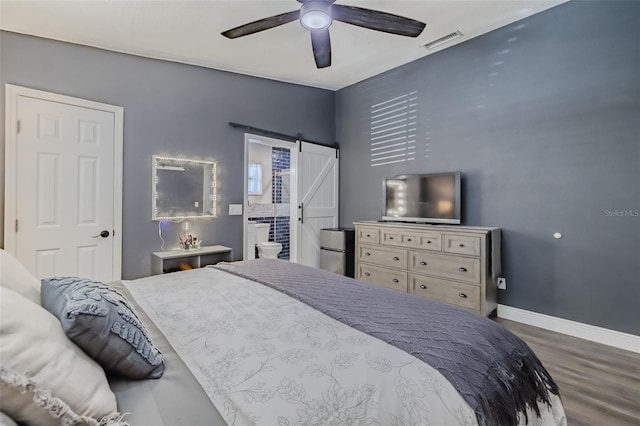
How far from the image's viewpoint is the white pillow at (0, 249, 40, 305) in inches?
43.3

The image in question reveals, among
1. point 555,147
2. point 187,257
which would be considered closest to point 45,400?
point 187,257

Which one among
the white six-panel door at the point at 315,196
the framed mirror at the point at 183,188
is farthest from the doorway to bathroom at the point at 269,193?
the framed mirror at the point at 183,188

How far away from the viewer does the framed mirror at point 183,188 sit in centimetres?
364

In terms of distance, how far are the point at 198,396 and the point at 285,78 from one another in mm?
4367

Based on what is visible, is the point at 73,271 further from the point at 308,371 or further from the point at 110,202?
the point at 308,371

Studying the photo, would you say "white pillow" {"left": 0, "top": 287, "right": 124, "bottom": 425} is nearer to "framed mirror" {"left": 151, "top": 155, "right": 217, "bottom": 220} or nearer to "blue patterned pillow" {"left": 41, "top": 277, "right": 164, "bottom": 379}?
"blue patterned pillow" {"left": 41, "top": 277, "right": 164, "bottom": 379}

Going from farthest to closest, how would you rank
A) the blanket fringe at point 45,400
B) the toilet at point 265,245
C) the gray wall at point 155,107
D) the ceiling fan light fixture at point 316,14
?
1. the toilet at point 265,245
2. the gray wall at point 155,107
3. the ceiling fan light fixture at point 316,14
4. the blanket fringe at point 45,400

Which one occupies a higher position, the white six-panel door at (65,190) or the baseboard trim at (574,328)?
the white six-panel door at (65,190)

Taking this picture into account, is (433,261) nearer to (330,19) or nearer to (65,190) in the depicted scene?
(330,19)

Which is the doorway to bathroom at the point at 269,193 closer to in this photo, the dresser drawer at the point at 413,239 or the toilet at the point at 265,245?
the toilet at the point at 265,245

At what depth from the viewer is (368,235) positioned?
160 inches

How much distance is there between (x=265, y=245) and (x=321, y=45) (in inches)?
122

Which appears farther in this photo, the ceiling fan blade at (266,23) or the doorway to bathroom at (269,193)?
the doorway to bathroom at (269,193)

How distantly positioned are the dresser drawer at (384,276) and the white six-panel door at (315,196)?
0.95 meters
